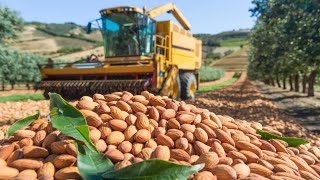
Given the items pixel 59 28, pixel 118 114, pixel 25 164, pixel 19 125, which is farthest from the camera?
pixel 59 28

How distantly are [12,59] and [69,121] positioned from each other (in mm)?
26110

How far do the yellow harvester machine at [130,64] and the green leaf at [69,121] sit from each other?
703 centimetres

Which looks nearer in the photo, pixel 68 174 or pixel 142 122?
pixel 68 174

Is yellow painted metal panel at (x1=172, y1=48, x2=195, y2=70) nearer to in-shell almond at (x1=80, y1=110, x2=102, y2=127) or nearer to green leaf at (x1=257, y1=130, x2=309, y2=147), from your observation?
green leaf at (x1=257, y1=130, x2=309, y2=147)

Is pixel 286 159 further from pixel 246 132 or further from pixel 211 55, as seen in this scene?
pixel 211 55

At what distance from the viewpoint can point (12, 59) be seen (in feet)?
87.1

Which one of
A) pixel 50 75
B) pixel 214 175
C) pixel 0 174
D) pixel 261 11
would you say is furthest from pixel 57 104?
pixel 261 11

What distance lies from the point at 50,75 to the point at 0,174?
1061 centimetres

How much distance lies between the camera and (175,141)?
3139 mm

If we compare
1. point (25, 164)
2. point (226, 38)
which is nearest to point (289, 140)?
point (25, 164)

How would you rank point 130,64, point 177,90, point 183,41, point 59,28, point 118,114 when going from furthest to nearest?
point 59,28
point 183,41
point 177,90
point 130,64
point 118,114

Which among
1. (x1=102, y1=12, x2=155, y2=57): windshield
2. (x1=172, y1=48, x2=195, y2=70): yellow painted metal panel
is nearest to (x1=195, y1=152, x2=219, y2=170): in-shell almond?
(x1=102, y1=12, x2=155, y2=57): windshield

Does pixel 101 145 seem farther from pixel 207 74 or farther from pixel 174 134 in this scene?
pixel 207 74

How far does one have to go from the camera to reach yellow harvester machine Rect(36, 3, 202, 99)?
34.7 ft
